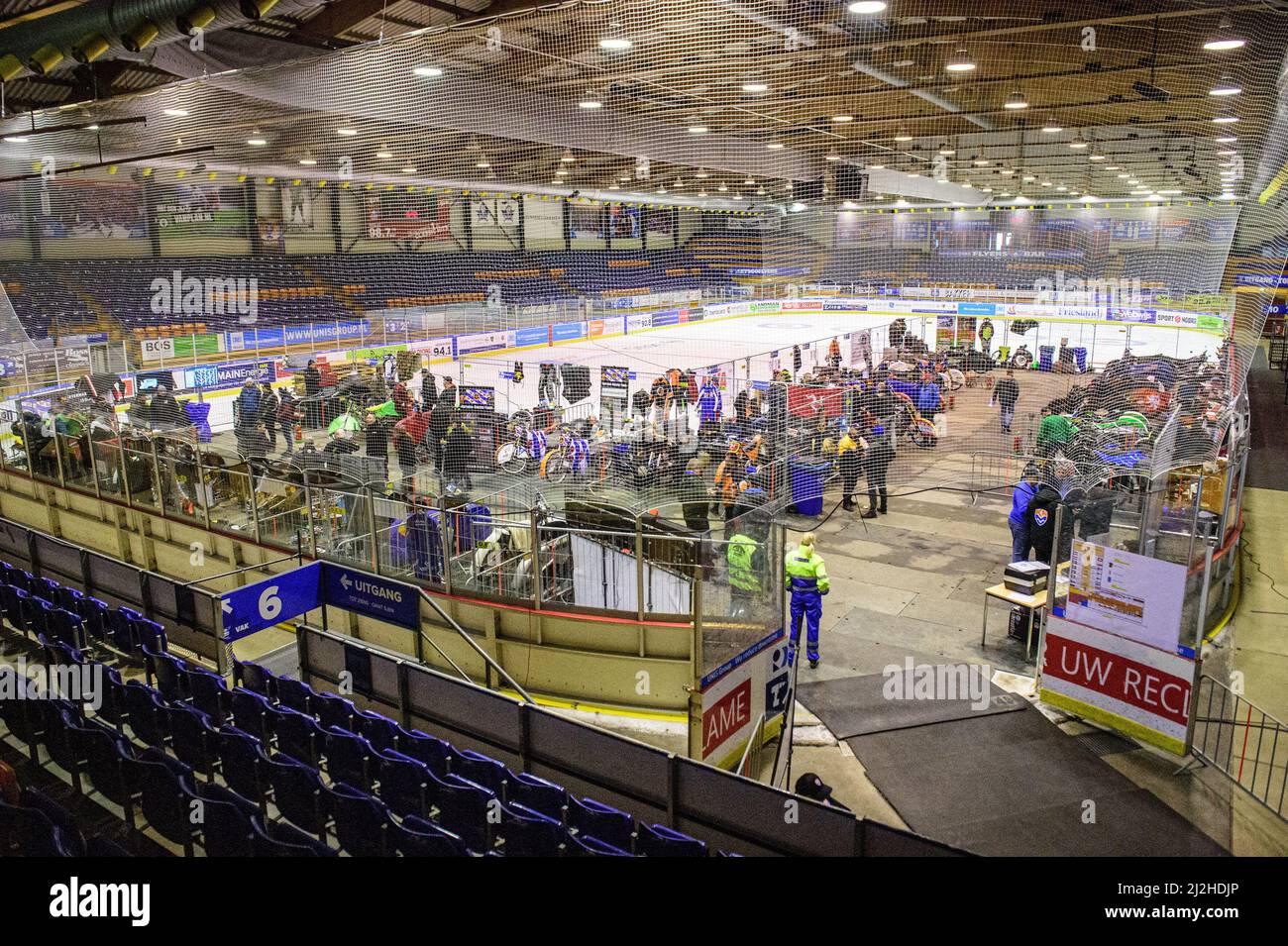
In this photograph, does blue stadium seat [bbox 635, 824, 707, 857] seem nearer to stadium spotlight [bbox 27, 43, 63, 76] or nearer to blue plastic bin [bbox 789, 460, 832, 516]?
blue plastic bin [bbox 789, 460, 832, 516]

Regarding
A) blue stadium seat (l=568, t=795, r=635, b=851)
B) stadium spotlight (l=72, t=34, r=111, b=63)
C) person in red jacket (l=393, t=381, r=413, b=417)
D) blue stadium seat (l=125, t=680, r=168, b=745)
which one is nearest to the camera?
blue stadium seat (l=568, t=795, r=635, b=851)

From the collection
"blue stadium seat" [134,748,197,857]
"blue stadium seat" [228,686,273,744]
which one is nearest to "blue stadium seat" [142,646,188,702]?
"blue stadium seat" [228,686,273,744]

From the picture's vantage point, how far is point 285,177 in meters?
16.1

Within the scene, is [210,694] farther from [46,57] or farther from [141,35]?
[46,57]

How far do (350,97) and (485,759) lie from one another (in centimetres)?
876

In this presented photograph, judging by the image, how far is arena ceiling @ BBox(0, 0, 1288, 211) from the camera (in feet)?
30.8

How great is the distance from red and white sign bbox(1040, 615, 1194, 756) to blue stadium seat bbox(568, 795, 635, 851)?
4.75m

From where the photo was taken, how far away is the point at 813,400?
47.5 ft

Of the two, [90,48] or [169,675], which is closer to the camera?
[169,675]

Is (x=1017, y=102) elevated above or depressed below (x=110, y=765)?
above

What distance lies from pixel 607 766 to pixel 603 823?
703 mm

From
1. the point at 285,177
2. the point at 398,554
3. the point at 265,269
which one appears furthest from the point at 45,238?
the point at 398,554

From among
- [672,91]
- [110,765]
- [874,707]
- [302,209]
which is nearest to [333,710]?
[110,765]
